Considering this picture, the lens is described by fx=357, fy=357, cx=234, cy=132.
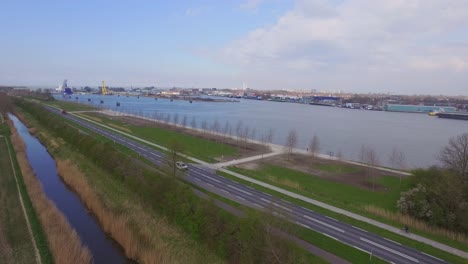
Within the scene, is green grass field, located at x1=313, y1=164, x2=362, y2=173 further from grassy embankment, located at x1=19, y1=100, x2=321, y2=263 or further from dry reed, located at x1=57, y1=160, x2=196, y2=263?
dry reed, located at x1=57, y1=160, x2=196, y2=263

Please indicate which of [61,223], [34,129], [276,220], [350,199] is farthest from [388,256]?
[34,129]

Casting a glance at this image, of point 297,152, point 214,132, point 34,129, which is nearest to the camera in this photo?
point 297,152

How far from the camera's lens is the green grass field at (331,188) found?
87.4 feet

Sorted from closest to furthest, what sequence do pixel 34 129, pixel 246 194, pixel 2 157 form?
pixel 246 194, pixel 2 157, pixel 34 129

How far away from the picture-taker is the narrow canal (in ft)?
63.8

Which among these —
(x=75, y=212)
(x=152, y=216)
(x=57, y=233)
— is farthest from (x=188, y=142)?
(x=57, y=233)

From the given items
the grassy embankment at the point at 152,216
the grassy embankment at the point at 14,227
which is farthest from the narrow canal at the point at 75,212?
the grassy embankment at the point at 14,227

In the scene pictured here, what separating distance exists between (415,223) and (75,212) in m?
22.5

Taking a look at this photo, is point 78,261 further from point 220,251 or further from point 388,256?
point 388,256

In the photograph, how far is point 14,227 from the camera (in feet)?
66.2

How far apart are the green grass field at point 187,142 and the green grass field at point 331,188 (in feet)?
26.2

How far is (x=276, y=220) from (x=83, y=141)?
2841 cm

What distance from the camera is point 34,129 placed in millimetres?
56625

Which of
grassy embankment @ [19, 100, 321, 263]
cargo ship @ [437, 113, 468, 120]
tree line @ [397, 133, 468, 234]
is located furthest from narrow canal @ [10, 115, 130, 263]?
cargo ship @ [437, 113, 468, 120]
